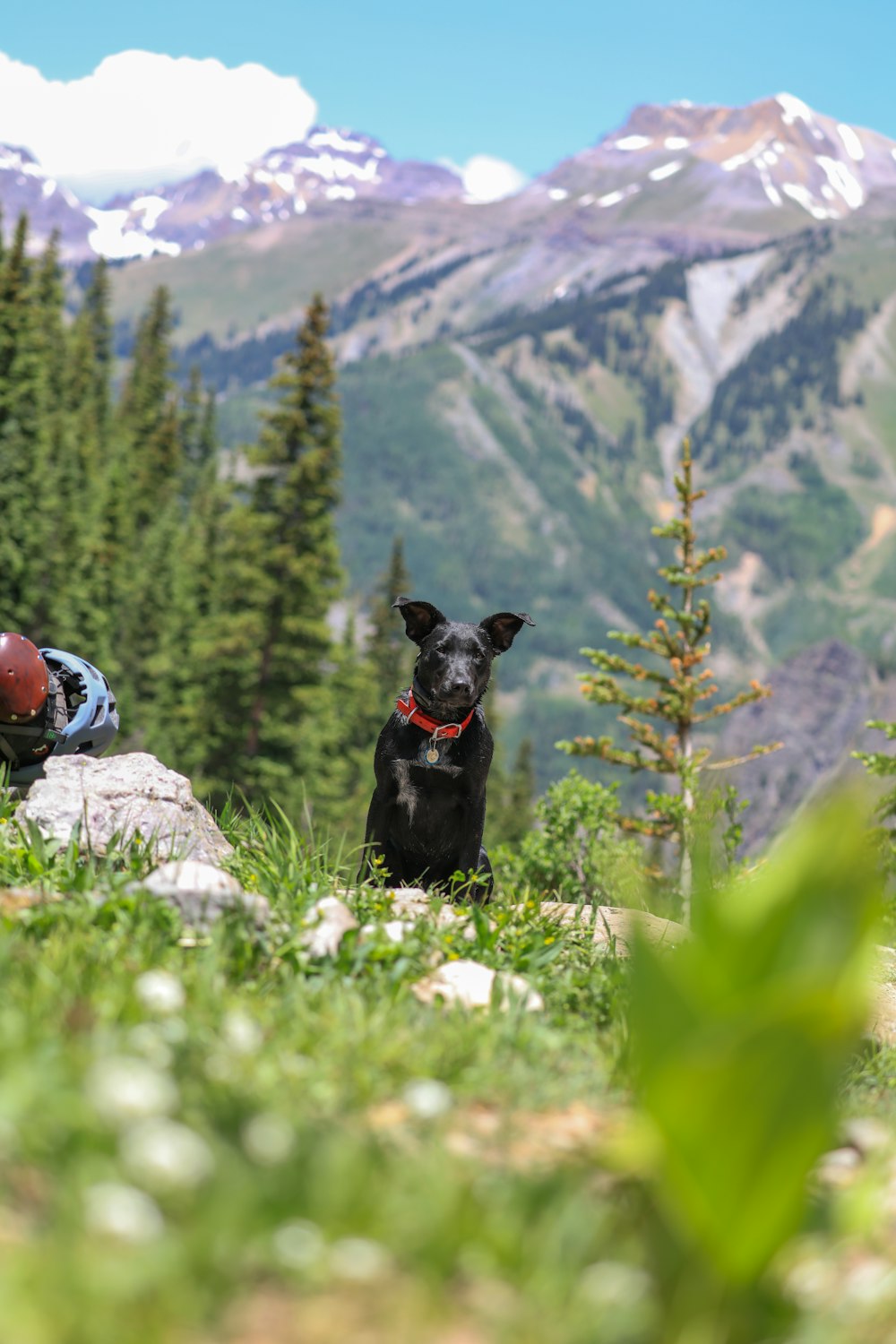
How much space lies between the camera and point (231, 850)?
7.21 metres

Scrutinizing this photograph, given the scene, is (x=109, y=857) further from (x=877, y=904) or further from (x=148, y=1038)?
(x=877, y=904)

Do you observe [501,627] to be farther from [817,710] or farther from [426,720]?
[817,710]

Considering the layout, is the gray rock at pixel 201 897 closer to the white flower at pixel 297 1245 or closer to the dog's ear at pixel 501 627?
the white flower at pixel 297 1245

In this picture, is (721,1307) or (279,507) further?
(279,507)

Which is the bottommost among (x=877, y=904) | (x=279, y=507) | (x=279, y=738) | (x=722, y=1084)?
(x=279, y=738)

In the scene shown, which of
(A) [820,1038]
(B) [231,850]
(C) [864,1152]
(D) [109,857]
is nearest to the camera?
(A) [820,1038]

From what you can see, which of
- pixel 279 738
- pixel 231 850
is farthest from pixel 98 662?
pixel 231 850

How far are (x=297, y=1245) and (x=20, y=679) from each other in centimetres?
575

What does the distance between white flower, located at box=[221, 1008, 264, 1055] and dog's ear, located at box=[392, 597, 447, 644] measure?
14.8 feet

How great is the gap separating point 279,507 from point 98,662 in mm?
27123

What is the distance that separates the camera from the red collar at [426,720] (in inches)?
303

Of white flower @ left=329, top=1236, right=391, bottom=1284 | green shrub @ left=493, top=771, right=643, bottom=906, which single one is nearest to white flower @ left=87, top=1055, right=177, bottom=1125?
white flower @ left=329, top=1236, right=391, bottom=1284

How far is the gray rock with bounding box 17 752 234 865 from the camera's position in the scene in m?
6.16

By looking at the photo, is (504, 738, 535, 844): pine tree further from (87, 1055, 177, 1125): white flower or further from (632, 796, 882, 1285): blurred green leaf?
(632, 796, 882, 1285): blurred green leaf
